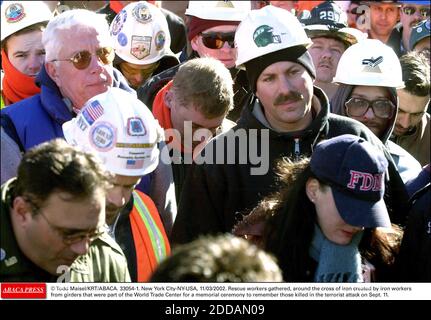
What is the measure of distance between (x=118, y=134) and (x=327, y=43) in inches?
81.7

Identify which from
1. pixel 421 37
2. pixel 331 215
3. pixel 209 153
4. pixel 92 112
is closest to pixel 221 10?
pixel 209 153

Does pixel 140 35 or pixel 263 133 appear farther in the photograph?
pixel 140 35

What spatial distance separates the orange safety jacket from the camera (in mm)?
3891

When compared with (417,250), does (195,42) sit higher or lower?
higher

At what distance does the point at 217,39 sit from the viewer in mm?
5535

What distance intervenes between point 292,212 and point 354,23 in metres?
4.00

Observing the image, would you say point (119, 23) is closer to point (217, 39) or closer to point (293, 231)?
point (217, 39)

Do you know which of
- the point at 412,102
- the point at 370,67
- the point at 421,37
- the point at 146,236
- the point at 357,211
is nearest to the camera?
the point at 357,211

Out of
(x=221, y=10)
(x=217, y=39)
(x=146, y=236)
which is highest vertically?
(x=221, y=10)

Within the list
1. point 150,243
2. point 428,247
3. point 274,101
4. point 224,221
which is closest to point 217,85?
point 274,101

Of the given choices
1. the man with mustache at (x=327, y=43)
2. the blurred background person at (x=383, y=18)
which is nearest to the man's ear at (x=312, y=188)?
the man with mustache at (x=327, y=43)

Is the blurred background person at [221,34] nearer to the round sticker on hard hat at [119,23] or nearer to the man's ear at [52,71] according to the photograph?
the round sticker on hard hat at [119,23]

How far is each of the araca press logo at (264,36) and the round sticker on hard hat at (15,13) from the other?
1.14 metres

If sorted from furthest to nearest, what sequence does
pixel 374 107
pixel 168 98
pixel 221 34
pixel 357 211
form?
1. pixel 221 34
2. pixel 374 107
3. pixel 168 98
4. pixel 357 211
